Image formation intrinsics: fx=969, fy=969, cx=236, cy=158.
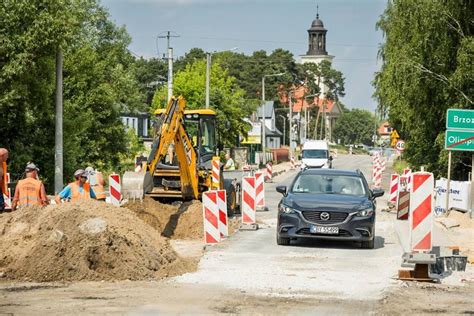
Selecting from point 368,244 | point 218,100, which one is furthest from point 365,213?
point 218,100

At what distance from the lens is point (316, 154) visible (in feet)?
223

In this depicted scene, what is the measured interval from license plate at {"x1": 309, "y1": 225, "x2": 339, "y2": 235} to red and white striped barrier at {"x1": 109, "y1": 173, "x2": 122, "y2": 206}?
735 centimetres

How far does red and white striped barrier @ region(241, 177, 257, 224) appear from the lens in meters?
22.7

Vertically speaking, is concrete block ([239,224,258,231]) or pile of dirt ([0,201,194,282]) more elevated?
pile of dirt ([0,201,194,282])

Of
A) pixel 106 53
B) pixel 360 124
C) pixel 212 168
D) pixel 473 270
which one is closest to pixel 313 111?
pixel 360 124

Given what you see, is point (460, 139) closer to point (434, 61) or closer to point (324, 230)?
point (324, 230)

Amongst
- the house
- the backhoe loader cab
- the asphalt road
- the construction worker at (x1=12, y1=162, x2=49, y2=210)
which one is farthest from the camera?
the house

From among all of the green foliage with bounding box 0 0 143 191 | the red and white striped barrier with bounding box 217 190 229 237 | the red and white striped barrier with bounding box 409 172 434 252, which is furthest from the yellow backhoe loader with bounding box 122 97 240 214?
the green foliage with bounding box 0 0 143 191

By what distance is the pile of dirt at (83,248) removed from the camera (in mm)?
13430

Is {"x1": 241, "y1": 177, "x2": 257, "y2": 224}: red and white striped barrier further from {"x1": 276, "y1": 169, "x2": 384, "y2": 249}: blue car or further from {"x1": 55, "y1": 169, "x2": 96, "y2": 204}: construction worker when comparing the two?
{"x1": 55, "y1": 169, "x2": 96, "y2": 204}: construction worker

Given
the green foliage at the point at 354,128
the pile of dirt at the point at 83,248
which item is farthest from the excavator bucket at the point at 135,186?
the green foliage at the point at 354,128

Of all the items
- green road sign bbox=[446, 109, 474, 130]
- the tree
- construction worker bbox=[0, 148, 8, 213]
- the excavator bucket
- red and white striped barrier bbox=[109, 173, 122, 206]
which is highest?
the tree

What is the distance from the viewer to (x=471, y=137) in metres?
26.9

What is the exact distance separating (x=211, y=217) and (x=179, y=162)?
4992mm
